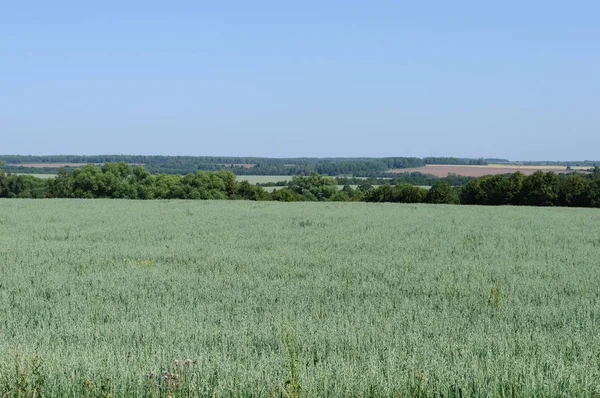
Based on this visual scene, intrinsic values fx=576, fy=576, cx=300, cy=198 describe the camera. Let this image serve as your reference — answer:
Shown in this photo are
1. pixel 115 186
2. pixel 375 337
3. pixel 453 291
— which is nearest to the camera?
pixel 375 337

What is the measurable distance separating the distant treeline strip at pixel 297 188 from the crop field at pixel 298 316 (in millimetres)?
51780

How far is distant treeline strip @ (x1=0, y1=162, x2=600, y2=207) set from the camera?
69.0 m

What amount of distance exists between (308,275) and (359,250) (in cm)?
494

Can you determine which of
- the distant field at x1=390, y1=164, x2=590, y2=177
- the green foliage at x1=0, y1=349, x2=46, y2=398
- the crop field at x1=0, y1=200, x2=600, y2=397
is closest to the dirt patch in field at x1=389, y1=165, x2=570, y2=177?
the distant field at x1=390, y1=164, x2=590, y2=177

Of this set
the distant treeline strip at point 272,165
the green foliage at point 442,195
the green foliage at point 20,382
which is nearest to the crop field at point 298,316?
the green foliage at point 20,382

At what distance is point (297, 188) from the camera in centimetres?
11031

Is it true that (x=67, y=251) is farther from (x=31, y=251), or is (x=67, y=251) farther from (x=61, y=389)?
(x=61, y=389)

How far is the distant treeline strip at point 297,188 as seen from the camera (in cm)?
6900

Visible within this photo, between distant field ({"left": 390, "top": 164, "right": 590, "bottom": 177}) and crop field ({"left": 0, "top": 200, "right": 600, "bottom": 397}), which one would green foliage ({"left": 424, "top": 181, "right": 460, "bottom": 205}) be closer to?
distant field ({"left": 390, "top": 164, "right": 590, "bottom": 177})

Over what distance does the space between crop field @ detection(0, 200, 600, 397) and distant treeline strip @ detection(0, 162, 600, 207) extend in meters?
51.8

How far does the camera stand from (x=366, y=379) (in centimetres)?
540

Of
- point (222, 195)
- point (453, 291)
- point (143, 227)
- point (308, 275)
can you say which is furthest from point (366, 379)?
point (222, 195)

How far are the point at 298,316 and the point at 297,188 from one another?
333ft

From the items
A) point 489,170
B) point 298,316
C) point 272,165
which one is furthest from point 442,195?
point 272,165
